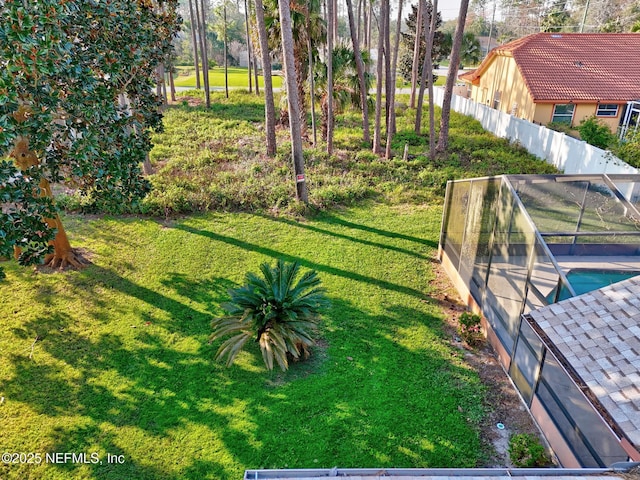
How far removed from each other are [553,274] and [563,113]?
1682 centimetres

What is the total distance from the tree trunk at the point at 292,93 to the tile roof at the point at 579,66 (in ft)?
40.4

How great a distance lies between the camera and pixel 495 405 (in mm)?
5836

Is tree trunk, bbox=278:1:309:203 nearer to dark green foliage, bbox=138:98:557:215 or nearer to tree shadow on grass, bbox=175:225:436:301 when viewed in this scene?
dark green foliage, bbox=138:98:557:215

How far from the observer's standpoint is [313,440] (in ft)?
17.4

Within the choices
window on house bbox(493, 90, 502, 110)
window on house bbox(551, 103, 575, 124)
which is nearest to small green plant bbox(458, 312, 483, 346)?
window on house bbox(551, 103, 575, 124)

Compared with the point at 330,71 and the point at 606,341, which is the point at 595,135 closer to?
the point at 330,71

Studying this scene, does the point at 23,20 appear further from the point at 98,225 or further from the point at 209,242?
the point at 98,225

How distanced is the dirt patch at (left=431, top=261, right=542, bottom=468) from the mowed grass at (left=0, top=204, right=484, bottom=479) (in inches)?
Answer: 5.9

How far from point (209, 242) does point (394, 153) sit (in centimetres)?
940

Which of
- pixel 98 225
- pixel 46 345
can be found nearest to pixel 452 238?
pixel 46 345

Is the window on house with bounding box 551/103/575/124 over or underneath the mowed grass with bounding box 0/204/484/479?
over

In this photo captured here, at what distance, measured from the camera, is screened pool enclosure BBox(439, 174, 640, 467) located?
4.26 m

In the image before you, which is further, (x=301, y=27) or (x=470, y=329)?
(x=301, y=27)

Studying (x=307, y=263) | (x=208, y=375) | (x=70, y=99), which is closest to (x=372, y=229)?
(x=307, y=263)
